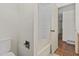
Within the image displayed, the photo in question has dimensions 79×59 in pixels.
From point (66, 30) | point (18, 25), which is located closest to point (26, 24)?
point (18, 25)

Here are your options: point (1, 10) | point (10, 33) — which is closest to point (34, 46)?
point (10, 33)

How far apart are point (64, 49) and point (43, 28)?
28cm

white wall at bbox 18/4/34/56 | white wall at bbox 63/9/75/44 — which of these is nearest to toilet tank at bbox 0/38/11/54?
white wall at bbox 18/4/34/56

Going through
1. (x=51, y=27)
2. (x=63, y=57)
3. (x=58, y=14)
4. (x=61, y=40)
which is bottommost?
(x=63, y=57)

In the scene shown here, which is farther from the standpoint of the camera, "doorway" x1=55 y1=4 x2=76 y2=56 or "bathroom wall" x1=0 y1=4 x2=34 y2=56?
"bathroom wall" x1=0 y1=4 x2=34 y2=56

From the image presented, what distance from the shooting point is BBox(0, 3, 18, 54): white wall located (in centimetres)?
94

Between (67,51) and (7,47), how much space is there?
60 cm

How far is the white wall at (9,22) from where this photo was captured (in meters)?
0.94

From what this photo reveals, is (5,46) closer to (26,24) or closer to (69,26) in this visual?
(26,24)

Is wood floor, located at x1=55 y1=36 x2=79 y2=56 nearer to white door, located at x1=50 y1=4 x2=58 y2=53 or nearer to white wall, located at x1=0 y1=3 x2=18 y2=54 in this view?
white door, located at x1=50 y1=4 x2=58 y2=53

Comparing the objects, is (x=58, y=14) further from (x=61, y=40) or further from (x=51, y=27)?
(x=61, y=40)

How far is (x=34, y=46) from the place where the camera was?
36.3 inches

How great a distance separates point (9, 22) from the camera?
946 mm

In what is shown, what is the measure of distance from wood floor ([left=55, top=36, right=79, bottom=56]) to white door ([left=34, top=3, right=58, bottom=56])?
0.10 m
